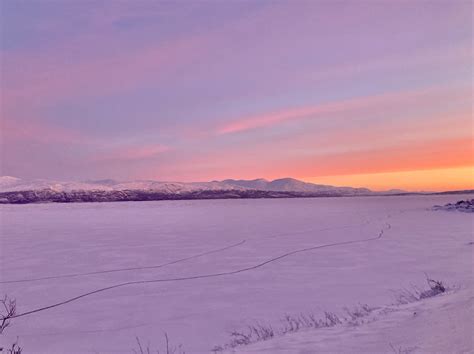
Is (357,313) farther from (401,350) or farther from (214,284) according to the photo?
(214,284)

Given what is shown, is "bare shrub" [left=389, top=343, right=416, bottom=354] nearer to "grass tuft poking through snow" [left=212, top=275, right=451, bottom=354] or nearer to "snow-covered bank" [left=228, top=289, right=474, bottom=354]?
"snow-covered bank" [left=228, top=289, right=474, bottom=354]

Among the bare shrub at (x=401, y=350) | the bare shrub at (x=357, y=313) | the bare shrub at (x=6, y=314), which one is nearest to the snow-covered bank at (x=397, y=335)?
the bare shrub at (x=401, y=350)

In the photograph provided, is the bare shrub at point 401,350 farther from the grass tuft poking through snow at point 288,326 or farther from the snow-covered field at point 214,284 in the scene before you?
→ the grass tuft poking through snow at point 288,326

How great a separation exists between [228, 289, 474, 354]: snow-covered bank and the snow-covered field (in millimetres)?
24

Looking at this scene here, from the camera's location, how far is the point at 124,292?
8836 mm

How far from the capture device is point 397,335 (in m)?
5.04

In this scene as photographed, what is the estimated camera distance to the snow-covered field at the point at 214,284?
237 inches

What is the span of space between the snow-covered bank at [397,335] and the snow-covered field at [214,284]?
2 cm

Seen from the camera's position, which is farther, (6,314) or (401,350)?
(6,314)

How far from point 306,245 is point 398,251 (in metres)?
3.07

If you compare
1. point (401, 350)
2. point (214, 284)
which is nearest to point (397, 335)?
point (401, 350)

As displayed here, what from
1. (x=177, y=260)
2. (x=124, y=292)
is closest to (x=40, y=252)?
(x=177, y=260)

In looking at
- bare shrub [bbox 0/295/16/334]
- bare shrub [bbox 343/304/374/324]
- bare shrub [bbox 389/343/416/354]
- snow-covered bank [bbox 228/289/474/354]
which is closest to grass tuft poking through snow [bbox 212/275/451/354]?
bare shrub [bbox 343/304/374/324]

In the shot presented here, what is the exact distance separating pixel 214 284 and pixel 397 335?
16.3 feet
